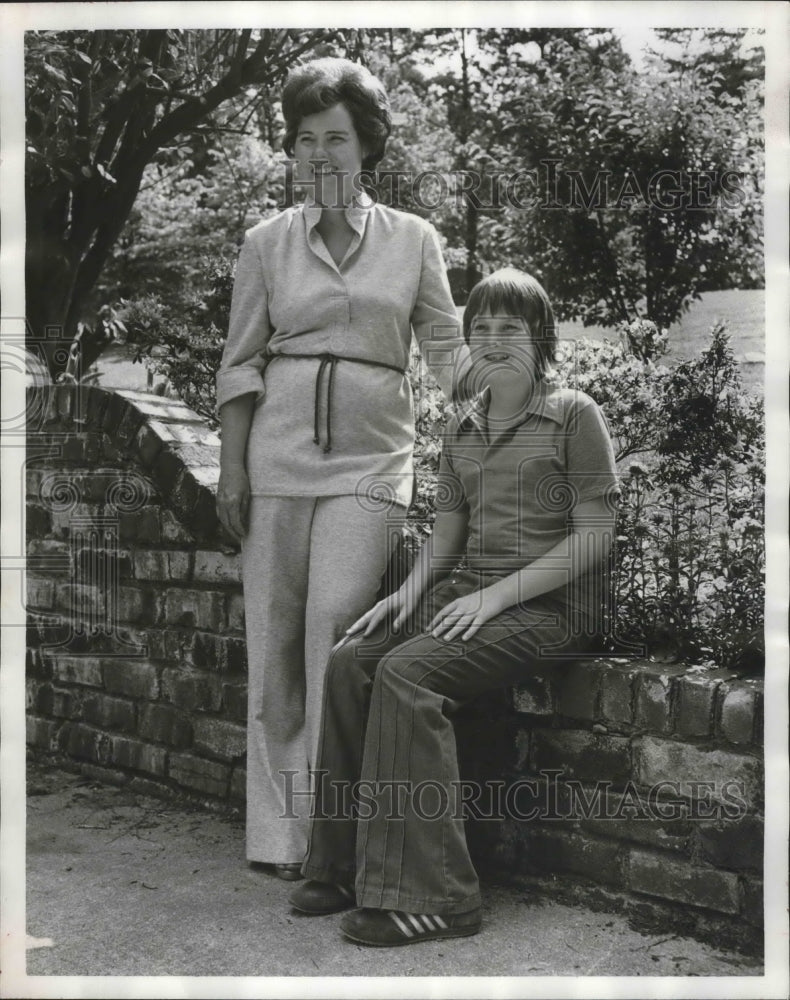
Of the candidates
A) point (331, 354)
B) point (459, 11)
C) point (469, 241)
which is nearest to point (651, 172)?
point (469, 241)

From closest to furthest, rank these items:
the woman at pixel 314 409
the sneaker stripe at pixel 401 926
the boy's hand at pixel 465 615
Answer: the sneaker stripe at pixel 401 926 < the boy's hand at pixel 465 615 < the woman at pixel 314 409

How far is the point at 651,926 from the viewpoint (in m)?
2.40

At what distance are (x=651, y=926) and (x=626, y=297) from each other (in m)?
2.10

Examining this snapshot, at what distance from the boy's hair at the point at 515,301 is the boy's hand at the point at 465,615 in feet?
2.01

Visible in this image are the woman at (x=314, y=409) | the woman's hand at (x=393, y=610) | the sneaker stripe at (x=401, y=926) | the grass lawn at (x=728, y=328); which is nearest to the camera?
the sneaker stripe at (x=401, y=926)

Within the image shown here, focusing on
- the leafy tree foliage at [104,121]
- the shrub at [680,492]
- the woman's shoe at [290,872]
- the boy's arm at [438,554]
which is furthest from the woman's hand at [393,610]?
the leafy tree foliage at [104,121]

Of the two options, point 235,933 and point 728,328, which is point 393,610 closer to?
point 235,933

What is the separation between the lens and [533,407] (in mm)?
2510

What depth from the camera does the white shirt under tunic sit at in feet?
8.61

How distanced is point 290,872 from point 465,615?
0.85m

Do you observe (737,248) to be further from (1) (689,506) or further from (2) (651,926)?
(2) (651,926)

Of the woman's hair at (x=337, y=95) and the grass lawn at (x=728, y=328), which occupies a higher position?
the woman's hair at (x=337, y=95)

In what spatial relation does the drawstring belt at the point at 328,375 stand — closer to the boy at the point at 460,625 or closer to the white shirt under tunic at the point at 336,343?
the white shirt under tunic at the point at 336,343

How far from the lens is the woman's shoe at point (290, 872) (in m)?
2.69
